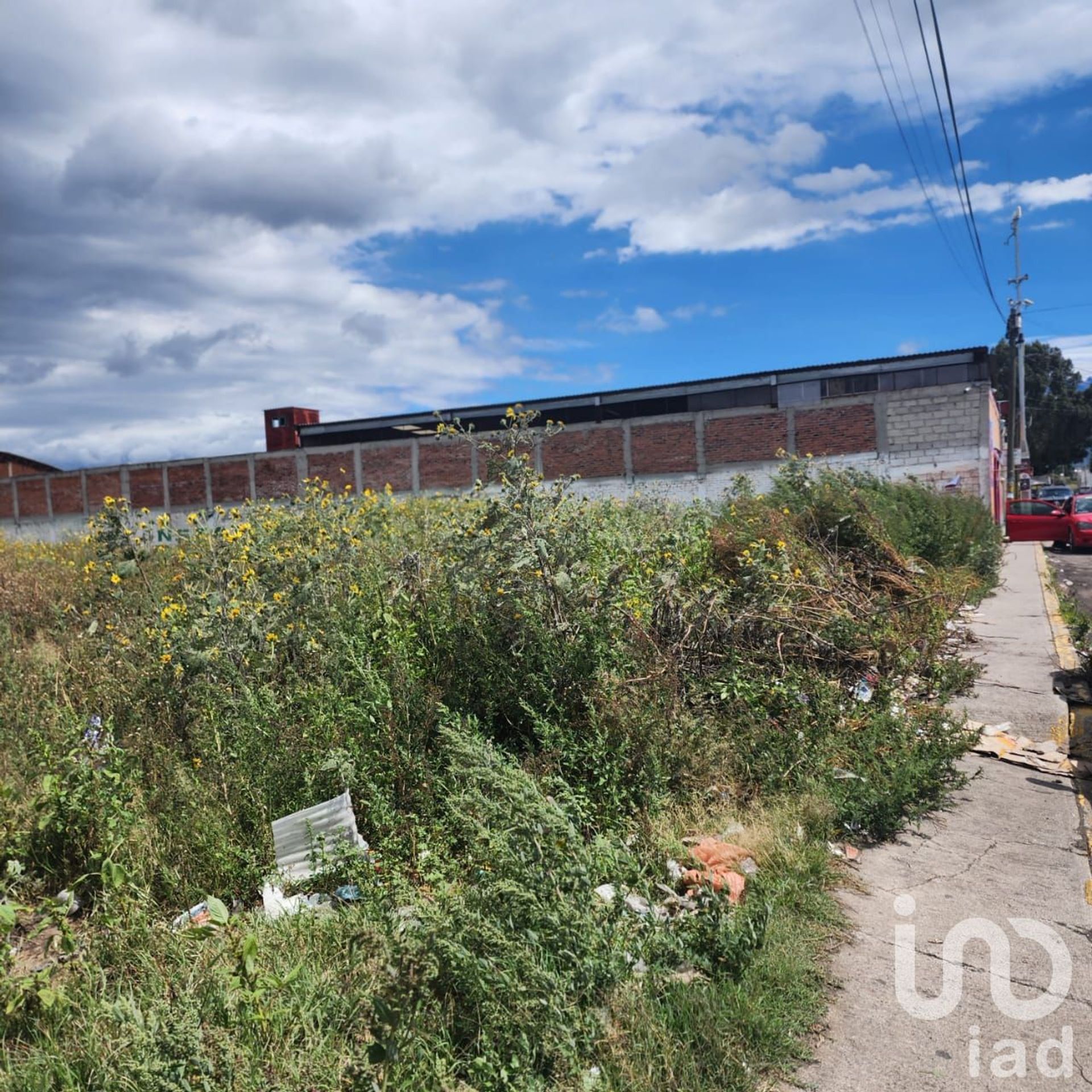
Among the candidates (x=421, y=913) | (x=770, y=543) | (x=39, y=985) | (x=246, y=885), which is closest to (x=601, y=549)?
(x=770, y=543)

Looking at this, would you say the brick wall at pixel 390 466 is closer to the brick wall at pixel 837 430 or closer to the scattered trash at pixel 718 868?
the brick wall at pixel 837 430

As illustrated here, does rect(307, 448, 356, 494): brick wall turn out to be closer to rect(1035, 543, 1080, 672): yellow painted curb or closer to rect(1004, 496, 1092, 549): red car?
rect(1004, 496, 1092, 549): red car

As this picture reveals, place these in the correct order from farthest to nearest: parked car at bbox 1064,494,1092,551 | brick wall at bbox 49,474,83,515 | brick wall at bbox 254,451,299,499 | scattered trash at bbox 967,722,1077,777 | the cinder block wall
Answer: brick wall at bbox 49,474,83,515, brick wall at bbox 254,451,299,499, the cinder block wall, parked car at bbox 1064,494,1092,551, scattered trash at bbox 967,722,1077,777

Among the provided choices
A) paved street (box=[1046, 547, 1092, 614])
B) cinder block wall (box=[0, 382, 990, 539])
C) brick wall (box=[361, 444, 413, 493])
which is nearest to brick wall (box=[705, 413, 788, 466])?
cinder block wall (box=[0, 382, 990, 539])

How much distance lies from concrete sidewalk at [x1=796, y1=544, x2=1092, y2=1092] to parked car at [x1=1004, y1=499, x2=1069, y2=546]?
74.9 feet

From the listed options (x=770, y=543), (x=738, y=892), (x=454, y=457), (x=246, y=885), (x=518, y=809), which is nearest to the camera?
(x=518, y=809)

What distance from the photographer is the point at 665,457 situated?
29.3 meters

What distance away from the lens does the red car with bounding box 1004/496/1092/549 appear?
2353 cm

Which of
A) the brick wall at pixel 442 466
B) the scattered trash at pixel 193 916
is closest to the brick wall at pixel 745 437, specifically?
the brick wall at pixel 442 466

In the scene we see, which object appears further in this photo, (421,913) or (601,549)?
(601,549)

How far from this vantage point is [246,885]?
418 centimetres

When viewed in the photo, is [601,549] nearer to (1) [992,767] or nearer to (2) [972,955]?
(1) [992,767]

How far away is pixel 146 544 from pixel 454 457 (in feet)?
76.0

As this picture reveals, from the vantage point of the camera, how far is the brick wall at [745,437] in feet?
91.6
